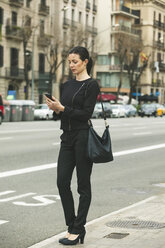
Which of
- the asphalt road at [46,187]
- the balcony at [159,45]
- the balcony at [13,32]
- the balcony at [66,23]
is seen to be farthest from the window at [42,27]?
the asphalt road at [46,187]

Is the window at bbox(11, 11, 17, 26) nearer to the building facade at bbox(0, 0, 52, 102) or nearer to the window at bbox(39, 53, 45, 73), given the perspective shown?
the building facade at bbox(0, 0, 52, 102)

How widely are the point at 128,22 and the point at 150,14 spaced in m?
7.04

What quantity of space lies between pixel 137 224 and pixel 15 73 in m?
54.8

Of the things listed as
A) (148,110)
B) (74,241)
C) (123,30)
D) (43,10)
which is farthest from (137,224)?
(123,30)

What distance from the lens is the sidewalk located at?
18.8 feet

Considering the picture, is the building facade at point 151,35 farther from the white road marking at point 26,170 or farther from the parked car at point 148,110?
the white road marking at point 26,170

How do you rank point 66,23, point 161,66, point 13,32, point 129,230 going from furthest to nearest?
1. point 161,66
2. point 66,23
3. point 13,32
4. point 129,230

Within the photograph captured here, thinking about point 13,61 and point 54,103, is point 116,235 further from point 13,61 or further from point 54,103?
point 13,61

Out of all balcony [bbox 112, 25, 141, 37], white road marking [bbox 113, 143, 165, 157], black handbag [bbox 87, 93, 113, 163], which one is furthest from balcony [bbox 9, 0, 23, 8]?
black handbag [bbox 87, 93, 113, 163]

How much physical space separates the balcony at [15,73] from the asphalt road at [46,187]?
42.4m

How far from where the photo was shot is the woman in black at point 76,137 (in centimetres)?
580

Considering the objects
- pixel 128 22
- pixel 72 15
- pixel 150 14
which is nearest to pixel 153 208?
pixel 72 15

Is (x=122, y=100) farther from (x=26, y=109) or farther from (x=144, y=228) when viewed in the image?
(x=144, y=228)

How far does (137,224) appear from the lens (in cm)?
678
